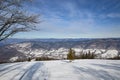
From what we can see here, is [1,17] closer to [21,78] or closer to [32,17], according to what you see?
[32,17]

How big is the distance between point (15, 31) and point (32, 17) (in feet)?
3.82

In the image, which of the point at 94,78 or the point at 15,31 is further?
the point at 15,31

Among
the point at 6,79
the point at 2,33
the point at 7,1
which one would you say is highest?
the point at 7,1

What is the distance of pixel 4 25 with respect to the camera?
797cm

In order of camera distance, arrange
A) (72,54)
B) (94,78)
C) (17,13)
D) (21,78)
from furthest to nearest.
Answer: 1. (72,54)
2. (17,13)
3. (21,78)
4. (94,78)


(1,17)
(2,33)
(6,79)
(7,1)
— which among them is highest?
(7,1)

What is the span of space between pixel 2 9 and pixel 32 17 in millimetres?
1512

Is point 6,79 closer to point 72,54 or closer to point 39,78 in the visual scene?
point 39,78

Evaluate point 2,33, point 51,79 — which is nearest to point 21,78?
point 51,79

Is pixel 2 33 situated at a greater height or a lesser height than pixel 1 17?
lesser

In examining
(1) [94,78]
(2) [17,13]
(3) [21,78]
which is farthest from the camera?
(2) [17,13]

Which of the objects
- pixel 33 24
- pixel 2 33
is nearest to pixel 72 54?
pixel 33 24

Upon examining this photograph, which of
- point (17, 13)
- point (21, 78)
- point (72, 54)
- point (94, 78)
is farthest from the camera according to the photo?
point (72, 54)

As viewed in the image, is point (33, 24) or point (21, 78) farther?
point (33, 24)
